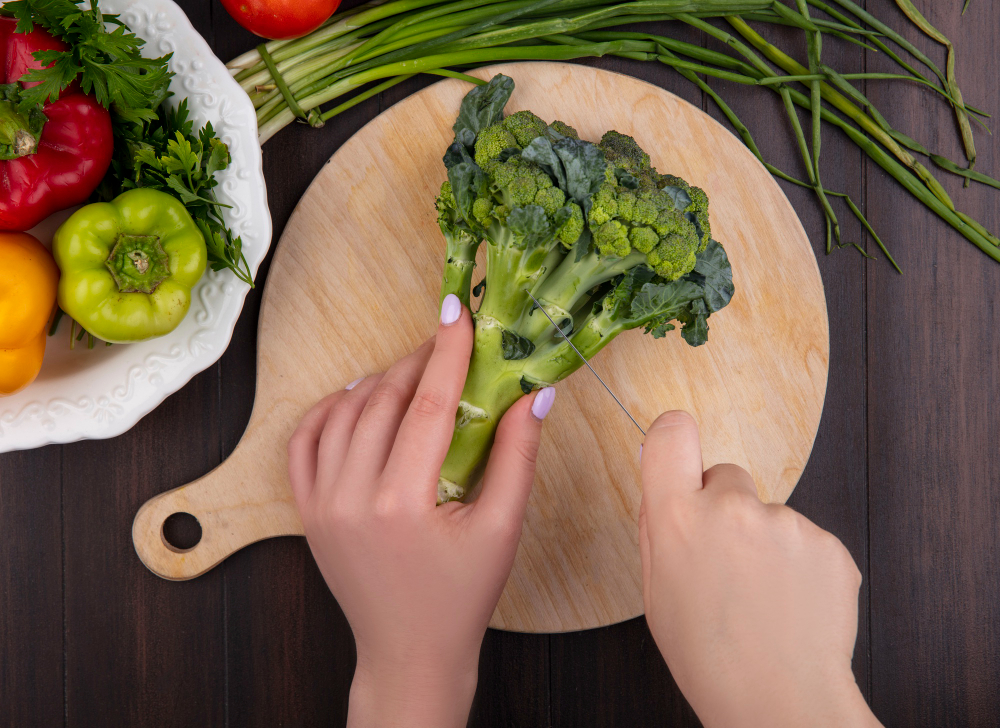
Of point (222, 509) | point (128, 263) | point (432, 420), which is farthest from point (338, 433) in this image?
point (128, 263)

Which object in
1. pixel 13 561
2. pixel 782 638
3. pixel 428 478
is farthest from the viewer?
pixel 13 561

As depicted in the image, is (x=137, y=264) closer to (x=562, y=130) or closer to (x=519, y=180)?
(x=519, y=180)

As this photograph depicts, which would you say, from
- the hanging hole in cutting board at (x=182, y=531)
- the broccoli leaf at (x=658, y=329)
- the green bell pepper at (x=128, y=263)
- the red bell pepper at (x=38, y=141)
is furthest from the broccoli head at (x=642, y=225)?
the hanging hole in cutting board at (x=182, y=531)

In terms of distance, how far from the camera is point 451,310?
997mm

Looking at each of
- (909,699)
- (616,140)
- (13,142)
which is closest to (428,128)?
(616,140)

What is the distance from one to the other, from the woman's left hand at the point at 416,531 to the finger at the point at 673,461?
0.20 metres

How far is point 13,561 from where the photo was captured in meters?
1.25

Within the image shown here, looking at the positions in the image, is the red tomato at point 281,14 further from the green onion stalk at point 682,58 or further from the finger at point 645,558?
the finger at point 645,558

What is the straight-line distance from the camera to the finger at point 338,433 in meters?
1.04

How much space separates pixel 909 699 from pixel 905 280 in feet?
2.82

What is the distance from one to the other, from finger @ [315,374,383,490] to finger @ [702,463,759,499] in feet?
1.83

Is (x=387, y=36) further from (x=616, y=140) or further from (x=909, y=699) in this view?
(x=909, y=699)

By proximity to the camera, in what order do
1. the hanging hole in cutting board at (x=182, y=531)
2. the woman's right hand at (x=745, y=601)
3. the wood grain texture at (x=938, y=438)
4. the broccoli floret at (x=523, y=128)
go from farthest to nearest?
1. the wood grain texture at (x=938, y=438)
2. the hanging hole in cutting board at (x=182, y=531)
3. the broccoli floret at (x=523, y=128)
4. the woman's right hand at (x=745, y=601)

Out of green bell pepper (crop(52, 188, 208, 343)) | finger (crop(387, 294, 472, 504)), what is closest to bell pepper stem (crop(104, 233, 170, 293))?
green bell pepper (crop(52, 188, 208, 343))
